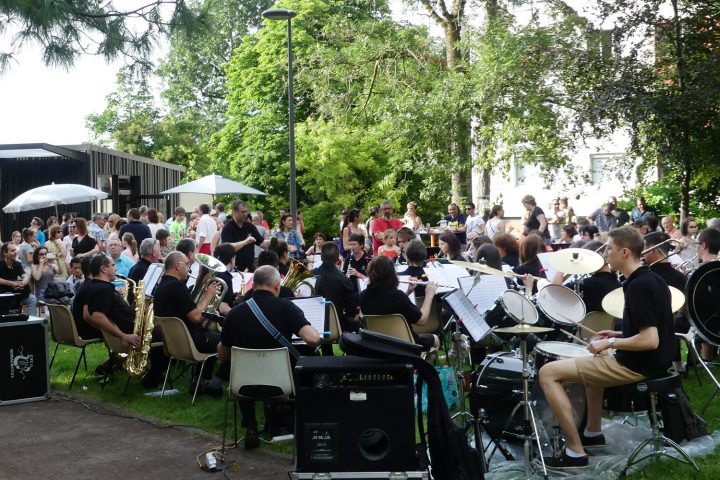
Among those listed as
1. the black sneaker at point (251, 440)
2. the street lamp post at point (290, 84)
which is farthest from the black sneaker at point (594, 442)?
the street lamp post at point (290, 84)

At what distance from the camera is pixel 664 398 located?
6.42 metres

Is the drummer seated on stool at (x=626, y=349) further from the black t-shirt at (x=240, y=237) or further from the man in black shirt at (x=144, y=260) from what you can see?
the black t-shirt at (x=240, y=237)

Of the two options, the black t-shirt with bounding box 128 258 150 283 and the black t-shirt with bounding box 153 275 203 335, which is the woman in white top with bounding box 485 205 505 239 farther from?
the black t-shirt with bounding box 153 275 203 335

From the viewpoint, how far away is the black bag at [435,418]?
517 centimetres

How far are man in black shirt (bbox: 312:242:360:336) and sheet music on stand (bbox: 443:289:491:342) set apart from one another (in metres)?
3.02

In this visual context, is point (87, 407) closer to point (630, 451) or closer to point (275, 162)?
point (630, 451)

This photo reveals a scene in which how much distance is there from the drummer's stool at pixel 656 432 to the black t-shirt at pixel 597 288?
202 centimetres

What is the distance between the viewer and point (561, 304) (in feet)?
20.6

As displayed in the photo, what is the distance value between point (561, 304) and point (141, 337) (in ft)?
15.3

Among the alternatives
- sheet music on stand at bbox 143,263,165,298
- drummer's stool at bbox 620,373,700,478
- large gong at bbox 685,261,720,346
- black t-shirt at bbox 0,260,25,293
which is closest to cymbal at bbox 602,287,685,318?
drummer's stool at bbox 620,373,700,478

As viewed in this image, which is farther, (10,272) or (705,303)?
(10,272)

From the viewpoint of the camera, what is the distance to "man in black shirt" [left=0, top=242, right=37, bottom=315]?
12.9 metres

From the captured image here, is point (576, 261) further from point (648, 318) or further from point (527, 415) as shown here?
point (527, 415)

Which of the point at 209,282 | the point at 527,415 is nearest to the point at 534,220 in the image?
the point at 209,282
